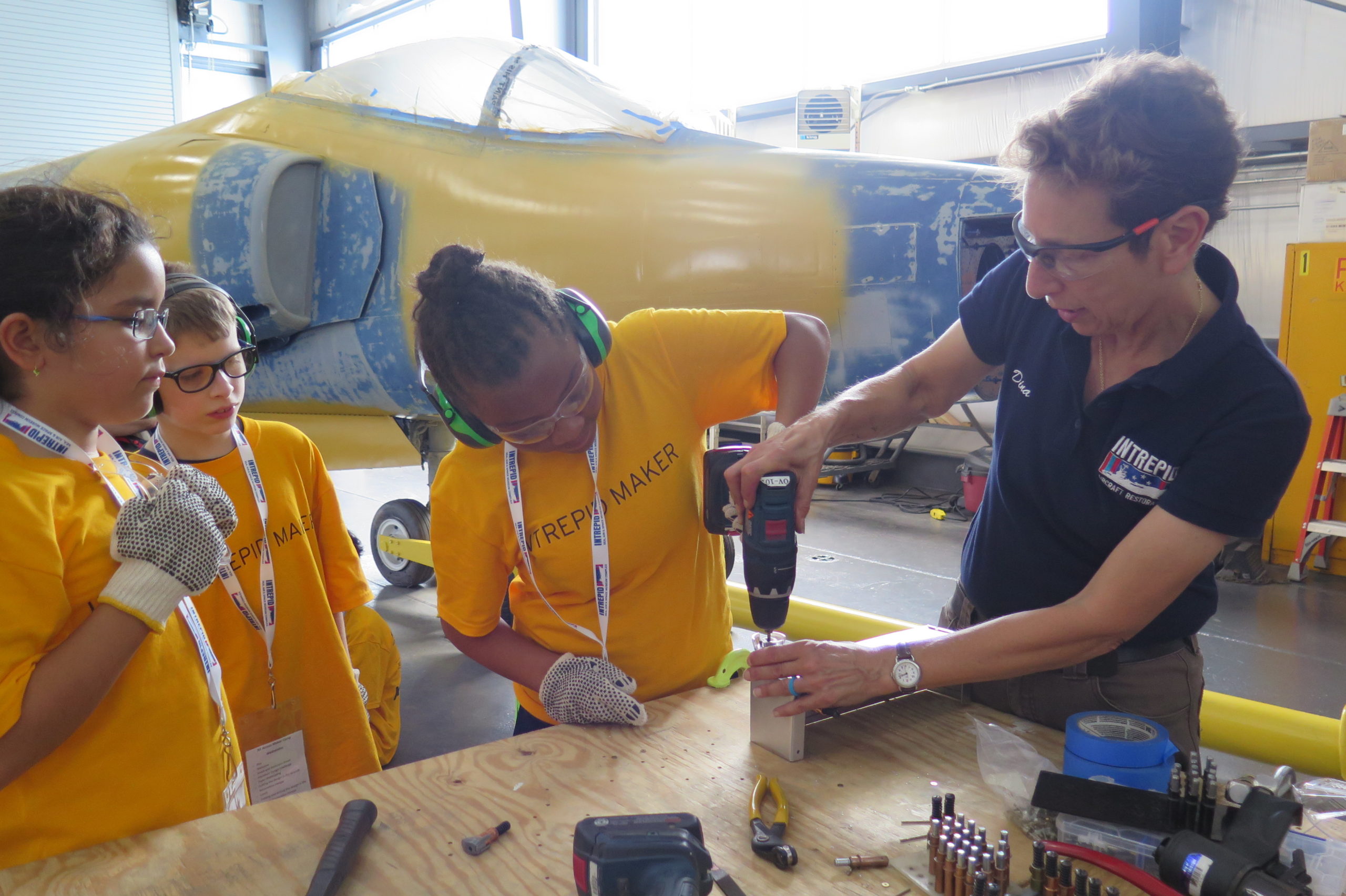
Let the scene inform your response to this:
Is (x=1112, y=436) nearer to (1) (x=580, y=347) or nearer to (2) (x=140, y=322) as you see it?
(1) (x=580, y=347)

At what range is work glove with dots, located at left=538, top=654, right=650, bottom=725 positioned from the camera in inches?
52.4

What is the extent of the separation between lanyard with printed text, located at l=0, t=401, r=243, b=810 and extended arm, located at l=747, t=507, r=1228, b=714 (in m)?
0.80

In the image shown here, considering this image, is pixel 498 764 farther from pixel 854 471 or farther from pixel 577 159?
pixel 854 471

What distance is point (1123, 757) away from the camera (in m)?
1.06

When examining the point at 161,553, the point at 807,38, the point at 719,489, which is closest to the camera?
the point at 161,553

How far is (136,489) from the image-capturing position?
1.30m

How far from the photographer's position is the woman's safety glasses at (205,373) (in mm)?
1657

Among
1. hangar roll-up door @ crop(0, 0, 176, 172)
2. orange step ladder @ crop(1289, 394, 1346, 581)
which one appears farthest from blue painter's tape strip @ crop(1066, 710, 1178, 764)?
hangar roll-up door @ crop(0, 0, 176, 172)

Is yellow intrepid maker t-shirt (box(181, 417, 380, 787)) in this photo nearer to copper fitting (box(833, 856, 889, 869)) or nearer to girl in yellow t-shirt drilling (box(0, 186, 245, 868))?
girl in yellow t-shirt drilling (box(0, 186, 245, 868))

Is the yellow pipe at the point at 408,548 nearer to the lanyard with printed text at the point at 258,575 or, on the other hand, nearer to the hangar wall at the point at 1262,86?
the lanyard with printed text at the point at 258,575

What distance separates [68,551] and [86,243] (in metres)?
0.41

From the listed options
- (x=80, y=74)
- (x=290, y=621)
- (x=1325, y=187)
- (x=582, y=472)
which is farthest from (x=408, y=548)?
(x=80, y=74)

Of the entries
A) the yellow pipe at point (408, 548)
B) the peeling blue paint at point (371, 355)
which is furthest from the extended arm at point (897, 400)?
the yellow pipe at point (408, 548)

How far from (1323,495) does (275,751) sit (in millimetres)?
5729
